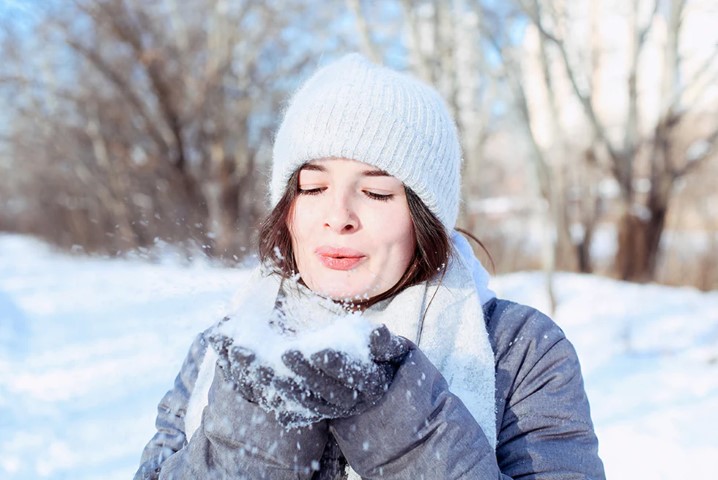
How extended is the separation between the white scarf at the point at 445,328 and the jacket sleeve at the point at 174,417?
0.21 ft

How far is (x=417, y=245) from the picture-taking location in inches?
52.6

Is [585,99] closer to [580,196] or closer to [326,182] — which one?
[580,196]

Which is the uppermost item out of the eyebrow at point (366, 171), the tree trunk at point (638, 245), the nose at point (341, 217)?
the eyebrow at point (366, 171)

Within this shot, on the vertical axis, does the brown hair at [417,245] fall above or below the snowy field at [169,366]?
above

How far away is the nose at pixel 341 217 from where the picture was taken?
119cm

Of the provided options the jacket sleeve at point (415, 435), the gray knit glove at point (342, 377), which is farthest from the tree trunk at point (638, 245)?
the gray knit glove at point (342, 377)

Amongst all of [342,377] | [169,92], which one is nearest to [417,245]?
[342,377]

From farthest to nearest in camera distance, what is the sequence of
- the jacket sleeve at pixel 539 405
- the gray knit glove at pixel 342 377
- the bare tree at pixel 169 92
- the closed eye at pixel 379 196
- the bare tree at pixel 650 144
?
the bare tree at pixel 169 92, the bare tree at pixel 650 144, the closed eye at pixel 379 196, the jacket sleeve at pixel 539 405, the gray knit glove at pixel 342 377

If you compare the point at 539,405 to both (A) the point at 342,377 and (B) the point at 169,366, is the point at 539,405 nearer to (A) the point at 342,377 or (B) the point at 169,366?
(A) the point at 342,377

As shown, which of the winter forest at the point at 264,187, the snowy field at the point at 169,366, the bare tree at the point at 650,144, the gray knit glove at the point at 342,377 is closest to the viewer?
the gray knit glove at the point at 342,377

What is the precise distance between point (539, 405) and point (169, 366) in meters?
1.21

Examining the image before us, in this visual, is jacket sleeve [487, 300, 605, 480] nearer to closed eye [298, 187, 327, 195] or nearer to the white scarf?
the white scarf

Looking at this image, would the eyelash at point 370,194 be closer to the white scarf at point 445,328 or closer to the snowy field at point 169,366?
the white scarf at point 445,328

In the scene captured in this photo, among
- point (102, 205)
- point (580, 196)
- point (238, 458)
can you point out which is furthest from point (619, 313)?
point (102, 205)
